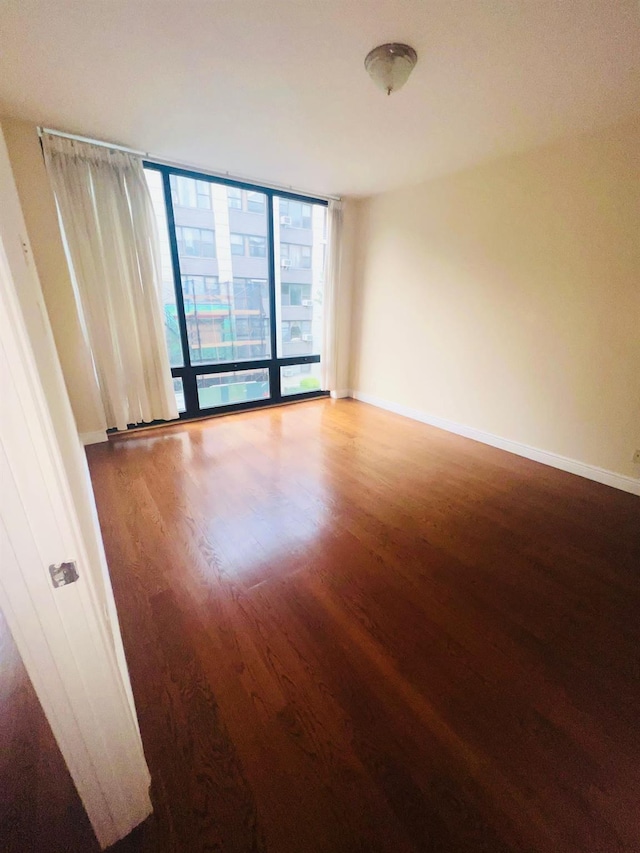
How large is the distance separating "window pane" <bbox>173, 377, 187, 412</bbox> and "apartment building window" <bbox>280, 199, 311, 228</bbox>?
7.24 feet

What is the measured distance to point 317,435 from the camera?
Answer: 3533 mm

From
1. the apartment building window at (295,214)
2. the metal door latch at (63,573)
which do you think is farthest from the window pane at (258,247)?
the metal door latch at (63,573)

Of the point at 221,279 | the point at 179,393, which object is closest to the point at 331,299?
the point at 221,279

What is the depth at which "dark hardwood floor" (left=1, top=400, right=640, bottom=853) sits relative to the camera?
92 centimetres

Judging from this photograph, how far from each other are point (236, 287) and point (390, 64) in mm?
2483

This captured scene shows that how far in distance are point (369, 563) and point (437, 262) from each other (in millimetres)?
3126

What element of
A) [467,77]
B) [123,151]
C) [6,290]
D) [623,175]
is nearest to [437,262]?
[623,175]

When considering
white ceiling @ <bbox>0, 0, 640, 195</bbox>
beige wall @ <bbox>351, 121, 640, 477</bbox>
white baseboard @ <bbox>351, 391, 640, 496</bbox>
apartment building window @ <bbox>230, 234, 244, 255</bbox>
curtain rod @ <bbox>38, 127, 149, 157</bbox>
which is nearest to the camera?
white ceiling @ <bbox>0, 0, 640, 195</bbox>

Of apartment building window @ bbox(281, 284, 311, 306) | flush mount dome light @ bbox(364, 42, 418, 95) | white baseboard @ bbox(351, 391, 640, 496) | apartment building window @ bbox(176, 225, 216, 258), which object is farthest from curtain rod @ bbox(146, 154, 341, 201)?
white baseboard @ bbox(351, 391, 640, 496)

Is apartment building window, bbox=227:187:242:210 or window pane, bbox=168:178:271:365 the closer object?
window pane, bbox=168:178:271:365

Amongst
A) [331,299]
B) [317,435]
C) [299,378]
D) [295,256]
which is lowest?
[317,435]

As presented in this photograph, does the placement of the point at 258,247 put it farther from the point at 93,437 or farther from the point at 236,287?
the point at 93,437

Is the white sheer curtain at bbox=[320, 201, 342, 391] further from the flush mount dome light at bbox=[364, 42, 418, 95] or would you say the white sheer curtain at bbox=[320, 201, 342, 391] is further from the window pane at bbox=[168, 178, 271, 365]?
the flush mount dome light at bbox=[364, 42, 418, 95]

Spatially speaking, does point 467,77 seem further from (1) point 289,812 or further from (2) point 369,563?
(1) point 289,812
